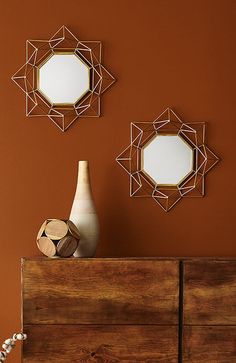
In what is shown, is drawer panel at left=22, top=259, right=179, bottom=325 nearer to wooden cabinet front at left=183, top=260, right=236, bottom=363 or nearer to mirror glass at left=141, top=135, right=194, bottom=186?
wooden cabinet front at left=183, top=260, right=236, bottom=363

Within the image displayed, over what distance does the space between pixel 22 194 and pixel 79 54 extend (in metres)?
0.67

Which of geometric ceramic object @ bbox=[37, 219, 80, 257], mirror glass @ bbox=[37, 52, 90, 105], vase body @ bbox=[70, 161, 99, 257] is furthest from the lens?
mirror glass @ bbox=[37, 52, 90, 105]

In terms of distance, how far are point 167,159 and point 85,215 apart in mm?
474

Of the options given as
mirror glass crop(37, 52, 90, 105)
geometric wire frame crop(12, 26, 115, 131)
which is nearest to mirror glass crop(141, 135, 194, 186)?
geometric wire frame crop(12, 26, 115, 131)

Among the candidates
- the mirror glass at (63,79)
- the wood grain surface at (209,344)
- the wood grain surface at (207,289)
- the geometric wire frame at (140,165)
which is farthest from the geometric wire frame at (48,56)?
the wood grain surface at (209,344)

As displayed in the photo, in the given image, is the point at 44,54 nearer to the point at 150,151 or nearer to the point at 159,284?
the point at 150,151

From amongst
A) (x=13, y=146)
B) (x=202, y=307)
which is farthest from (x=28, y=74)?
(x=202, y=307)

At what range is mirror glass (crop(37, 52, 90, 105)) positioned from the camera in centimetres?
262

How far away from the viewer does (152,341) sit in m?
2.36

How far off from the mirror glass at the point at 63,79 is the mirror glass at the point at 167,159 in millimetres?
395

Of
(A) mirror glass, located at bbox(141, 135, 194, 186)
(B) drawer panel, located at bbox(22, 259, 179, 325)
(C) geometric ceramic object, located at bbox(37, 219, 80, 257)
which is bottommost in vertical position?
(B) drawer panel, located at bbox(22, 259, 179, 325)

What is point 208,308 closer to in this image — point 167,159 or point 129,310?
point 129,310

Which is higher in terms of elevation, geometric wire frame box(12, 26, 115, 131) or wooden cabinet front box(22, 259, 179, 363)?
geometric wire frame box(12, 26, 115, 131)

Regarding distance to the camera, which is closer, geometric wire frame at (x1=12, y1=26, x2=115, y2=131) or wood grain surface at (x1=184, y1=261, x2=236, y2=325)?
wood grain surface at (x1=184, y1=261, x2=236, y2=325)
